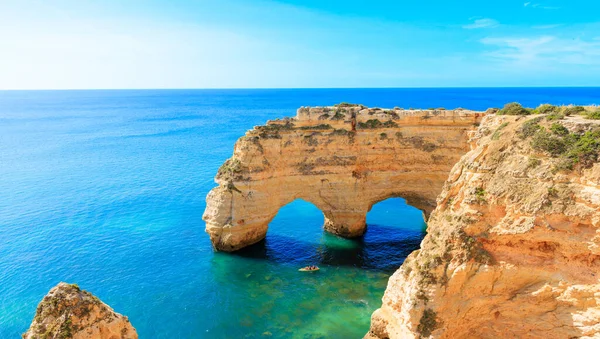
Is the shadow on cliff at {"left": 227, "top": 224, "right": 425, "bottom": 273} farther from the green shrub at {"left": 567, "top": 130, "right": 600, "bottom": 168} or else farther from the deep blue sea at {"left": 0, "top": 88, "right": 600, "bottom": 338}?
the green shrub at {"left": 567, "top": 130, "right": 600, "bottom": 168}

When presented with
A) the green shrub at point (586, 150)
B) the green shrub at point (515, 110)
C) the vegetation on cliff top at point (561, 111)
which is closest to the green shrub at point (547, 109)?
the vegetation on cliff top at point (561, 111)

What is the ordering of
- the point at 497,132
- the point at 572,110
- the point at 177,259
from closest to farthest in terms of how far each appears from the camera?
the point at 497,132 → the point at 572,110 → the point at 177,259

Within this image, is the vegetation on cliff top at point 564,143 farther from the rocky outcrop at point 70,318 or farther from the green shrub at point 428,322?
the rocky outcrop at point 70,318

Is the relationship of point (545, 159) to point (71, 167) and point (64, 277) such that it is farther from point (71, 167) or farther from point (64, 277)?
point (71, 167)

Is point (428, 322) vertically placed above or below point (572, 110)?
below

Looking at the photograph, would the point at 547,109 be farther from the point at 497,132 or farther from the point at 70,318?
the point at 70,318

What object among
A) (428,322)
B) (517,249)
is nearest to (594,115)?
(517,249)
